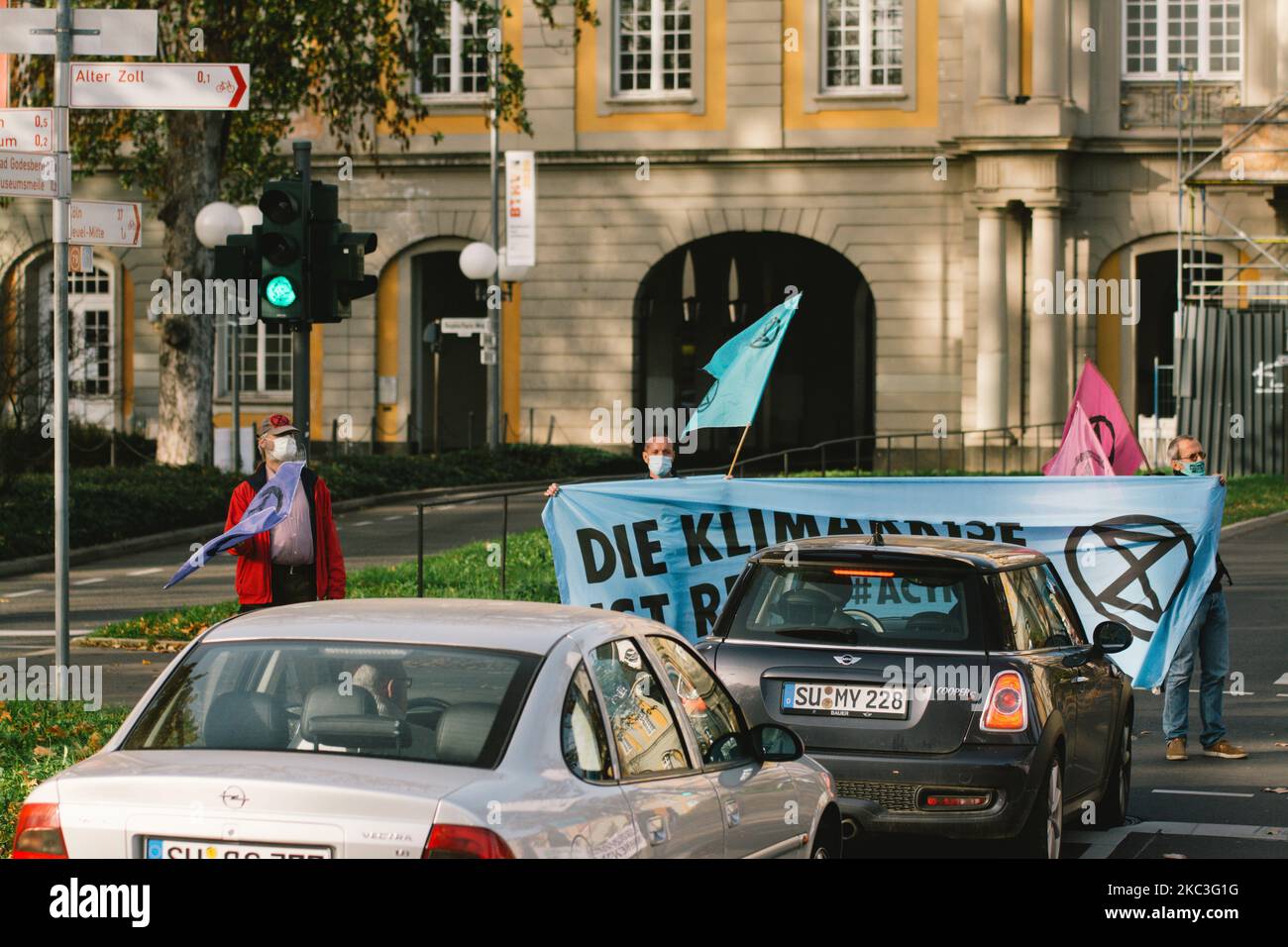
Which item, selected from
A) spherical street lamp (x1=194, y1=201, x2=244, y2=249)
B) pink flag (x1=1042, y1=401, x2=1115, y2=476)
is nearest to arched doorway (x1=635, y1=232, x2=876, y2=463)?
spherical street lamp (x1=194, y1=201, x2=244, y2=249)

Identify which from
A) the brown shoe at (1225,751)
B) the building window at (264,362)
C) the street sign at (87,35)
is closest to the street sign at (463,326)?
the building window at (264,362)

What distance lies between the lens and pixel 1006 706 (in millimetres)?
8914

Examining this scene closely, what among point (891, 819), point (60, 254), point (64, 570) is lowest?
point (891, 819)

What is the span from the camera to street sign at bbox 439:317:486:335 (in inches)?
1556

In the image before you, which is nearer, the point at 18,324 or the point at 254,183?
the point at 18,324

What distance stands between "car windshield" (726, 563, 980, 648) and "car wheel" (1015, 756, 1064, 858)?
691mm

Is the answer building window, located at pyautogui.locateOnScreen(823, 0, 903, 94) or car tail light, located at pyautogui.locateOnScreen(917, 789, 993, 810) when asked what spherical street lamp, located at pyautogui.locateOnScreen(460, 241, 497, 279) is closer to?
building window, located at pyautogui.locateOnScreen(823, 0, 903, 94)

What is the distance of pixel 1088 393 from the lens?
1622 cm

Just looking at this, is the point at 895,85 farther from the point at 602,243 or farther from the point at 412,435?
the point at 412,435

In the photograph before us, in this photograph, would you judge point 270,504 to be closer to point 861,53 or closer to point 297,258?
point 297,258

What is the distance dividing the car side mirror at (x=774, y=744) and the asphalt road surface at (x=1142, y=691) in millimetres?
2072

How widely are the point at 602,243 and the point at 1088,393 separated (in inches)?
1193

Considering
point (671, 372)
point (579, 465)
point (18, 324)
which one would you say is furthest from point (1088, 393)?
point (671, 372)
